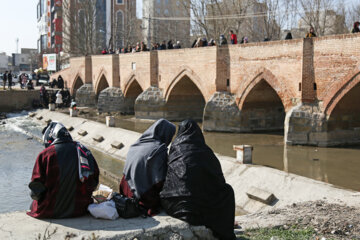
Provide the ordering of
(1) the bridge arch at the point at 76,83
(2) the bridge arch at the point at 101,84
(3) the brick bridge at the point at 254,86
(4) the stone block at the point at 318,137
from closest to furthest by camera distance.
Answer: (3) the brick bridge at the point at 254,86 < (4) the stone block at the point at 318,137 < (2) the bridge arch at the point at 101,84 < (1) the bridge arch at the point at 76,83

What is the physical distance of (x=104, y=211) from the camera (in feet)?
13.7

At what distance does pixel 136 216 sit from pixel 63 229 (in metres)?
0.75

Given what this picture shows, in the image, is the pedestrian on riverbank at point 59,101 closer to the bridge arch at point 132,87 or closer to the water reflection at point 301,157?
the bridge arch at point 132,87

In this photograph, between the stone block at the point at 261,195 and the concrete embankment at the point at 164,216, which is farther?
the stone block at the point at 261,195

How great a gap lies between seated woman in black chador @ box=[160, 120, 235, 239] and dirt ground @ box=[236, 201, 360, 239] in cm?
111

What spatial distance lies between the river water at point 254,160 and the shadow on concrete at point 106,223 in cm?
520

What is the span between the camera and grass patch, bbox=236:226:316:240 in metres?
4.64

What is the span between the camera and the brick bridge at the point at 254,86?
43.0 ft

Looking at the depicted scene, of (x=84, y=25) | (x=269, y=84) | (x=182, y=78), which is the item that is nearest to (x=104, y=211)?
(x=269, y=84)

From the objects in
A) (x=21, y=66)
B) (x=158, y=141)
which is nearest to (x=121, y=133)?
(x=158, y=141)

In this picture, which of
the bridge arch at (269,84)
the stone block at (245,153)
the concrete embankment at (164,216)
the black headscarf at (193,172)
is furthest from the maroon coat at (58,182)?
the bridge arch at (269,84)

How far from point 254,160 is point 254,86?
5.16 m

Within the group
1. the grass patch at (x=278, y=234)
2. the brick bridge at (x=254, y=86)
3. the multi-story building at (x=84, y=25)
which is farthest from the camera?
the multi-story building at (x=84, y=25)

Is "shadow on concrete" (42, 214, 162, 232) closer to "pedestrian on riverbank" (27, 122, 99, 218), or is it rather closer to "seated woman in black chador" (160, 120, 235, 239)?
"pedestrian on riverbank" (27, 122, 99, 218)
